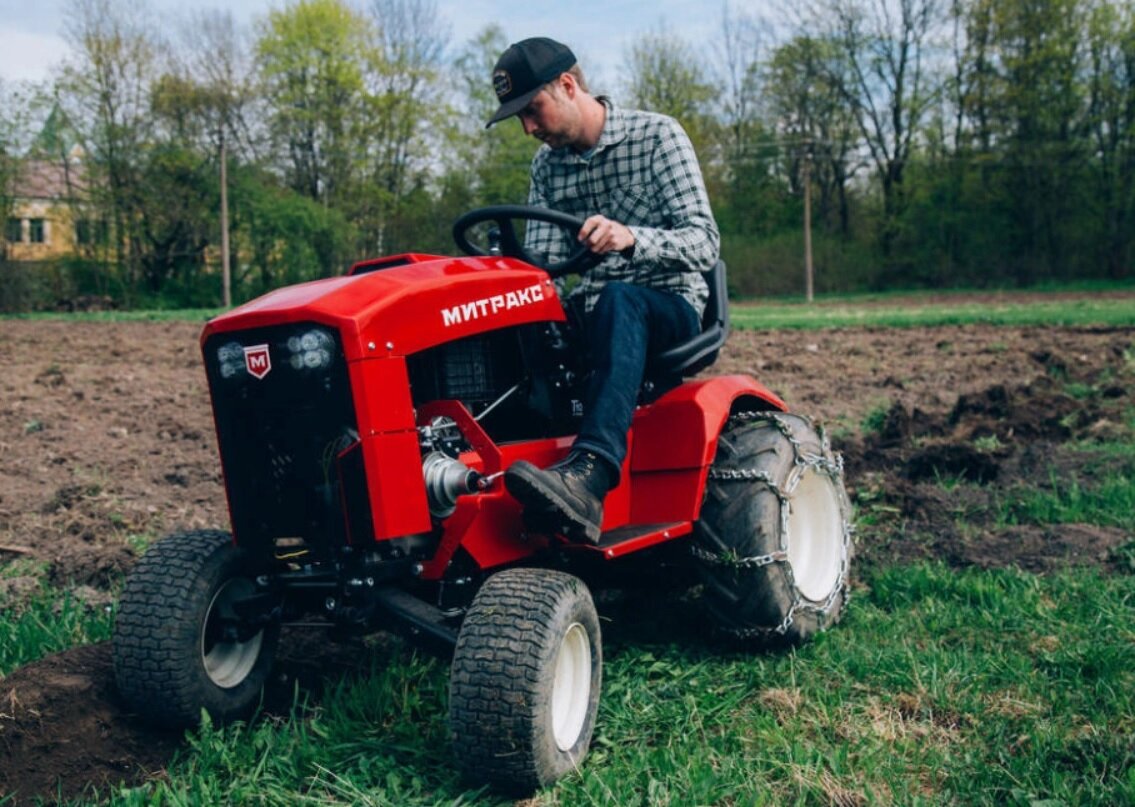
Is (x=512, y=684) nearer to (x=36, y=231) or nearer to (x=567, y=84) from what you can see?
(x=567, y=84)

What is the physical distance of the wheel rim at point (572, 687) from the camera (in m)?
3.18

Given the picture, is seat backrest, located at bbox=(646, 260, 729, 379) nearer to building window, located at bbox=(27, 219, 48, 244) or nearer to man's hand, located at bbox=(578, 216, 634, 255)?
man's hand, located at bbox=(578, 216, 634, 255)

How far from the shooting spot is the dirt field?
10.9 ft

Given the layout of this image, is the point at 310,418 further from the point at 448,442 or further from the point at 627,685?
the point at 627,685

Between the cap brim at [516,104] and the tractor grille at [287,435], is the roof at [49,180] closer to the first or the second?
the cap brim at [516,104]

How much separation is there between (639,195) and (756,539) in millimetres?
1320

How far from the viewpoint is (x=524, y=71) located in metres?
3.85

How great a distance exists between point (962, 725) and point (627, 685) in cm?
105

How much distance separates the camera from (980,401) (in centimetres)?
899

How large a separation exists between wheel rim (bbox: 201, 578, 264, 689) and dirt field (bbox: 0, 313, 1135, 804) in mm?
232

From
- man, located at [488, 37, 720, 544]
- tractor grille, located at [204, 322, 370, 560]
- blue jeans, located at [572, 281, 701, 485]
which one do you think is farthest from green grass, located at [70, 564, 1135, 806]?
blue jeans, located at [572, 281, 701, 485]

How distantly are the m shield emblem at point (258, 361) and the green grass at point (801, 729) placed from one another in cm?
104

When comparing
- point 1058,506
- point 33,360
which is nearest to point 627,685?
point 1058,506

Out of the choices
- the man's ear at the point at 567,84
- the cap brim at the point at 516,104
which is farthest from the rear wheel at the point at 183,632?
the man's ear at the point at 567,84
